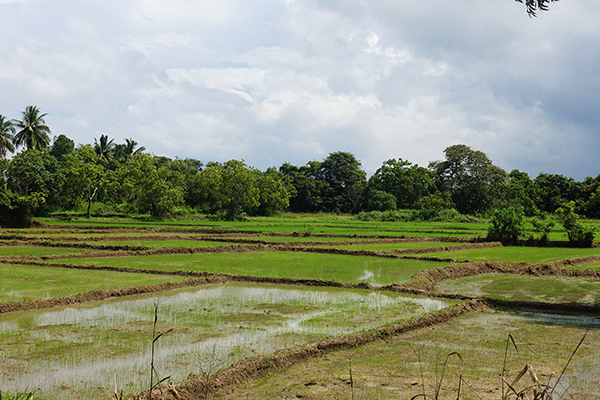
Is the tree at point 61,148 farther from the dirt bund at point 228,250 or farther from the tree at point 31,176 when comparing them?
the dirt bund at point 228,250

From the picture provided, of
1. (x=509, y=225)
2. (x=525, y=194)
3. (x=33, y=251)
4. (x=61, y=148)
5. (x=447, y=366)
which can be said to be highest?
(x=61, y=148)

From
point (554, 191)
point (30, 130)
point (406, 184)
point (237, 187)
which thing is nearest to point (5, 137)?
point (30, 130)

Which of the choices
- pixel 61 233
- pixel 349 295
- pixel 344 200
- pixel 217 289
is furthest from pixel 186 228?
pixel 344 200

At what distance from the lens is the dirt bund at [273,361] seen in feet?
19.2

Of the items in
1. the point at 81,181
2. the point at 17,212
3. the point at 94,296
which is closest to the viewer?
the point at 94,296

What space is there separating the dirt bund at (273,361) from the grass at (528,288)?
187 inches

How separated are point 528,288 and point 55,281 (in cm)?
1612

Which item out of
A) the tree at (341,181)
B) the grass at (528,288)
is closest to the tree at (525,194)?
the tree at (341,181)

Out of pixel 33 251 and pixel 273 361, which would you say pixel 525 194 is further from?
pixel 273 361

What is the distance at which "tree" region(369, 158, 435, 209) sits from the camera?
6718 cm

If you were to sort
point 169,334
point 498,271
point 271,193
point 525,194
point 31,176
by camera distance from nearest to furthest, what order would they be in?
1. point 169,334
2. point 498,271
3. point 31,176
4. point 271,193
5. point 525,194

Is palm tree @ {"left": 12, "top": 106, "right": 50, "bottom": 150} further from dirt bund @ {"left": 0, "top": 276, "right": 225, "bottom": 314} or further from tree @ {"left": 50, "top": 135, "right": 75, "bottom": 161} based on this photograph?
dirt bund @ {"left": 0, "top": 276, "right": 225, "bottom": 314}

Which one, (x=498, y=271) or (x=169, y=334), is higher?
(x=498, y=271)

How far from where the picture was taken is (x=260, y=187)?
5838cm
